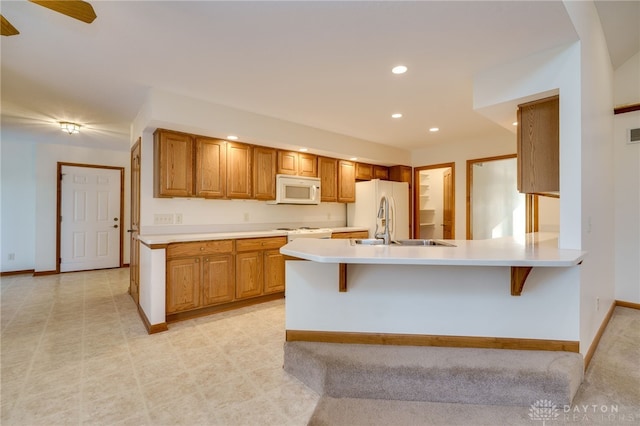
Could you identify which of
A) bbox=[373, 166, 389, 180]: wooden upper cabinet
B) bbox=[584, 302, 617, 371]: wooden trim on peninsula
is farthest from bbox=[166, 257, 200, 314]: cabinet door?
bbox=[373, 166, 389, 180]: wooden upper cabinet

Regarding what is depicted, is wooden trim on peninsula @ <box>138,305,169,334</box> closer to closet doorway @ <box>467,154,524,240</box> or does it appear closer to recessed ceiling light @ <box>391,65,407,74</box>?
recessed ceiling light @ <box>391,65,407,74</box>

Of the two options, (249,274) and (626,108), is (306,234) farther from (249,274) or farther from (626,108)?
(626,108)

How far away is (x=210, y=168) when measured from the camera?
368 centimetres

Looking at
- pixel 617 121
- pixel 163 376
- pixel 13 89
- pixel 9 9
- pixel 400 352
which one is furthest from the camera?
pixel 617 121

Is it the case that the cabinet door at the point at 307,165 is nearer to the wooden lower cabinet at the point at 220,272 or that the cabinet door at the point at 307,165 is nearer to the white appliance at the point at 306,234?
the white appliance at the point at 306,234

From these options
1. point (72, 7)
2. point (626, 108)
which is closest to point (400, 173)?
point (626, 108)

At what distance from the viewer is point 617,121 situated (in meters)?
3.63

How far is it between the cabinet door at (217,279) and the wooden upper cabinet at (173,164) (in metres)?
0.81

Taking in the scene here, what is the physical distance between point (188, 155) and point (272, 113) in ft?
3.55

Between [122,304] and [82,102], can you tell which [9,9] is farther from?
[122,304]

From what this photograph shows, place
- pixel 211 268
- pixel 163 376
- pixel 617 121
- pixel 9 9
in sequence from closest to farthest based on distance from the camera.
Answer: pixel 9 9
pixel 163 376
pixel 211 268
pixel 617 121

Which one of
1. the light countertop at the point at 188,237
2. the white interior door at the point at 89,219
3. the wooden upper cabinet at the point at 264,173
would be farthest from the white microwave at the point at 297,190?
the white interior door at the point at 89,219

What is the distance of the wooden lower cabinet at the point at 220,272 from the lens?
315cm

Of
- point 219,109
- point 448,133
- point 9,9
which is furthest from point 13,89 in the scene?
point 448,133
